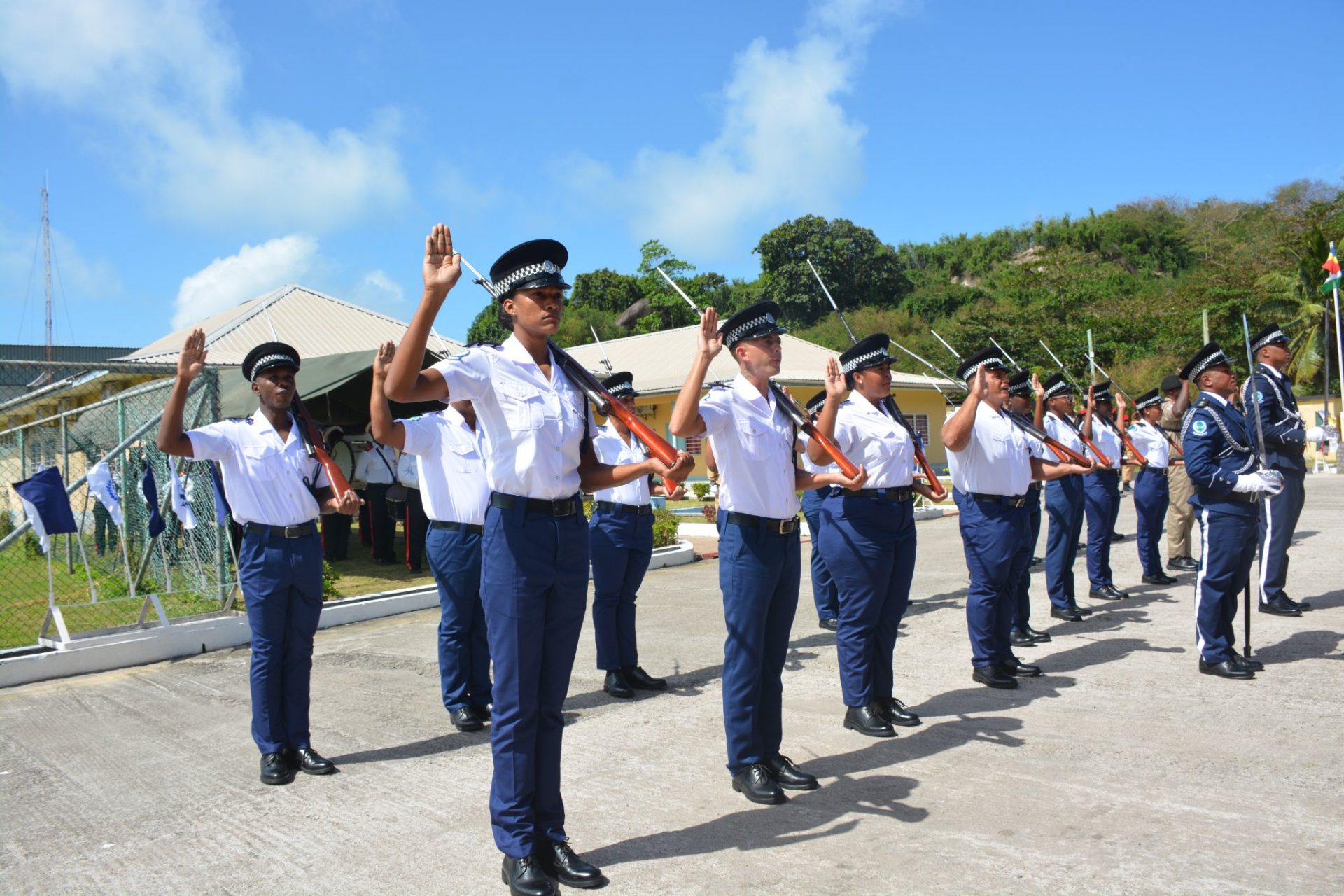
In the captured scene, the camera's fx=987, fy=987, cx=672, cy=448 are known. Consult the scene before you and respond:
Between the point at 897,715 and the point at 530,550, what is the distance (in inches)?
114

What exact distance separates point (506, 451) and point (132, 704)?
4.79 m

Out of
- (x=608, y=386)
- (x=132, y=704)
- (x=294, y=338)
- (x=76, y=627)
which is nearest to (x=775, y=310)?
(x=608, y=386)

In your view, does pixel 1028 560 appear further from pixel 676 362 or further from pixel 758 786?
pixel 676 362

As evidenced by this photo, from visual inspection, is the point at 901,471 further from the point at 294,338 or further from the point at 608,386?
the point at 294,338

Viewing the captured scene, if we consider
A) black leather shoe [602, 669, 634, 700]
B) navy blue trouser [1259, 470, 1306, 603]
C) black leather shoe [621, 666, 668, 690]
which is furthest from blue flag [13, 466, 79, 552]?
navy blue trouser [1259, 470, 1306, 603]

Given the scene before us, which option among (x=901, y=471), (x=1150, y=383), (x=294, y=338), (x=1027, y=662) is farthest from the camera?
(x=1150, y=383)

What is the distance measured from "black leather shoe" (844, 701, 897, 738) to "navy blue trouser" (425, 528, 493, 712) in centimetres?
221

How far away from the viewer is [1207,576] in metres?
6.41

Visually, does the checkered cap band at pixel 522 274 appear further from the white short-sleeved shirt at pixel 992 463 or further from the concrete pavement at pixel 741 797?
the white short-sleeved shirt at pixel 992 463

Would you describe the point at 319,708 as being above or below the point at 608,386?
below

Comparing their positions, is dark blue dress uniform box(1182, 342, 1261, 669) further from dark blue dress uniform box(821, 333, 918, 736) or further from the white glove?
dark blue dress uniform box(821, 333, 918, 736)

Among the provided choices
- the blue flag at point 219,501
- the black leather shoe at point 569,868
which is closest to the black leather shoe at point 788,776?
the black leather shoe at point 569,868

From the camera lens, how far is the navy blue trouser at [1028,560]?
679cm

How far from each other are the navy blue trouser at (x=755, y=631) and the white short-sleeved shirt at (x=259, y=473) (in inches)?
90.2
